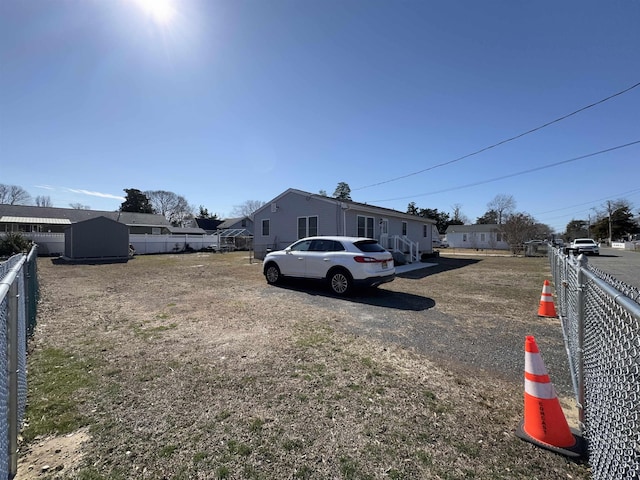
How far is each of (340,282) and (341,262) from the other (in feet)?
1.75

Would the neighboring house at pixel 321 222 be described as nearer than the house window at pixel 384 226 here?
Yes

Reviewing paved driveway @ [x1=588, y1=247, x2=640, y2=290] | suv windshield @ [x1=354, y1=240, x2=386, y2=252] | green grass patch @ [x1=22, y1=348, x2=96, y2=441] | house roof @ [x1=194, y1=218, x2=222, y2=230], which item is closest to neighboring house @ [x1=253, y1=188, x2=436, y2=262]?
suv windshield @ [x1=354, y1=240, x2=386, y2=252]

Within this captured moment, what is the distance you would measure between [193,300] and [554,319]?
7.76 meters

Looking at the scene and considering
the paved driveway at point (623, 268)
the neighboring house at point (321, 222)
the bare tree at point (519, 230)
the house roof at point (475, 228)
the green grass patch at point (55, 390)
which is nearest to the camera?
the green grass patch at point (55, 390)

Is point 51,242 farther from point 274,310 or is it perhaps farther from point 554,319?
point 554,319

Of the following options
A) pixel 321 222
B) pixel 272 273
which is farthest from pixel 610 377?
pixel 321 222

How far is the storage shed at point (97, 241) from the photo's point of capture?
19766mm

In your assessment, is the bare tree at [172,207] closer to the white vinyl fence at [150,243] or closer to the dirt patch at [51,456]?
the white vinyl fence at [150,243]

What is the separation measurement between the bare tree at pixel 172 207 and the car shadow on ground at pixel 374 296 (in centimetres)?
6358

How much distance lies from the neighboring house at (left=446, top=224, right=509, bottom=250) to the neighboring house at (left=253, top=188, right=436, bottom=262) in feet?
97.0

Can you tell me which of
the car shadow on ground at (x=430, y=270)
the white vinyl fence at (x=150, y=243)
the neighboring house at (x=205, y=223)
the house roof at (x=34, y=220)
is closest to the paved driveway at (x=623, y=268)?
the car shadow on ground at (x=430, y=270)

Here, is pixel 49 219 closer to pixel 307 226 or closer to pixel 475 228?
pixel 307 226

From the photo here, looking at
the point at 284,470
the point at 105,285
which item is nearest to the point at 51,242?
the point at 105,285

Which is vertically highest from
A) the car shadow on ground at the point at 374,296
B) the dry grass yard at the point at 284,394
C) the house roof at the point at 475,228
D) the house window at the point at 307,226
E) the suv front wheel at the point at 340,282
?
the house roof at the point at 475,228
